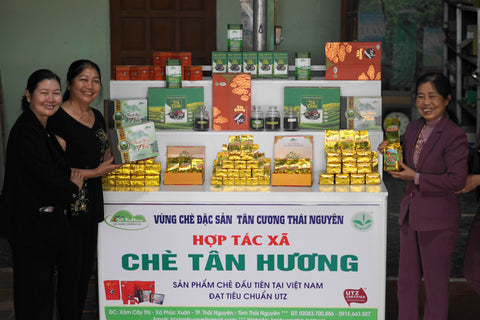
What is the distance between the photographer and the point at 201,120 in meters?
4.36

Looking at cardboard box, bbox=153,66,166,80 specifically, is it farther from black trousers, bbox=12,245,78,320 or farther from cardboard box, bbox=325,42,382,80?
black trousers, bbox=12,245,78,320

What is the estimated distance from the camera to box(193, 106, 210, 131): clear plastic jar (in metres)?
4.36

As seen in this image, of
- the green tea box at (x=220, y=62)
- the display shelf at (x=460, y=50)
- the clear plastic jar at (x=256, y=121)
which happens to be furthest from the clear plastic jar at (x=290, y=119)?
the display shelf at (x=460, y=50)

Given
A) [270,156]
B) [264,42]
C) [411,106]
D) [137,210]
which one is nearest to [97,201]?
[137,210]

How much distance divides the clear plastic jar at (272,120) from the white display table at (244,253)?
0.47 metres

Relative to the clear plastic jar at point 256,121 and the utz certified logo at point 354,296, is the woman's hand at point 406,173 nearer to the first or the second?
the utz certified logo at point 354,296

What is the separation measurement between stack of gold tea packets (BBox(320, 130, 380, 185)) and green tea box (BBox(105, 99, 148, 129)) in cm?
127

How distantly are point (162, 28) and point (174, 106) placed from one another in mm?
4218

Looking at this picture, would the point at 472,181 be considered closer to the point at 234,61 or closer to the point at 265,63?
the point at 265,63

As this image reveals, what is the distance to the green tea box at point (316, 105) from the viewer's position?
14.3 ft

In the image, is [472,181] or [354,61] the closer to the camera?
[472,181]

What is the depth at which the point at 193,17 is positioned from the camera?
8.37 meters

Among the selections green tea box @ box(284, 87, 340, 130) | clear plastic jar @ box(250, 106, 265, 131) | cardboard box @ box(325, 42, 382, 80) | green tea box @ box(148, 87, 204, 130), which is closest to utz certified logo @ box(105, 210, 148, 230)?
green tea box @ box(148, 87, 204, 130)

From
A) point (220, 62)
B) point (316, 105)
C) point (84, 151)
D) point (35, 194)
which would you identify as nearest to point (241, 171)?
point (316, 105)
